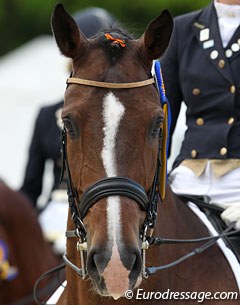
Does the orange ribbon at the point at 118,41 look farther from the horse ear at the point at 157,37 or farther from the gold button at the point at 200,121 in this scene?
the gold button at the point at 200,121

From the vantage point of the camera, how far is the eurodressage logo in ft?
12.2

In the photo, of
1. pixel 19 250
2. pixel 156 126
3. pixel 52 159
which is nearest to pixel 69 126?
pixel 156 126

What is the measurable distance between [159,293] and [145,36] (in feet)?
3.51

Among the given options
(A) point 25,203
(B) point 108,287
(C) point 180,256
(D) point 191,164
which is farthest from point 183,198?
(A) point 25,203

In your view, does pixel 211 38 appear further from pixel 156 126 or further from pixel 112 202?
pixel 112 202

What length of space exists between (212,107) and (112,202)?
1.15 m

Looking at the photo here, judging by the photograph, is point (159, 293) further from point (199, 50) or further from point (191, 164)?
point (199, 50)

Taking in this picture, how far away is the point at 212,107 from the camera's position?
4289 millimetres

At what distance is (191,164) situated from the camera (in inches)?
170

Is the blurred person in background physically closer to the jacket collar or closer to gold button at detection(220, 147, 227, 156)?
the jacket collar

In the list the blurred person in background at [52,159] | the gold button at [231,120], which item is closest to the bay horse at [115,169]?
the gold button at [231,120]

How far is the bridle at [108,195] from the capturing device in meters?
3.33

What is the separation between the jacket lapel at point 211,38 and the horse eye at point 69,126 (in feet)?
3.44

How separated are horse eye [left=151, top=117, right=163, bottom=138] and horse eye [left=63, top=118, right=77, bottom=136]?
0.31 m
